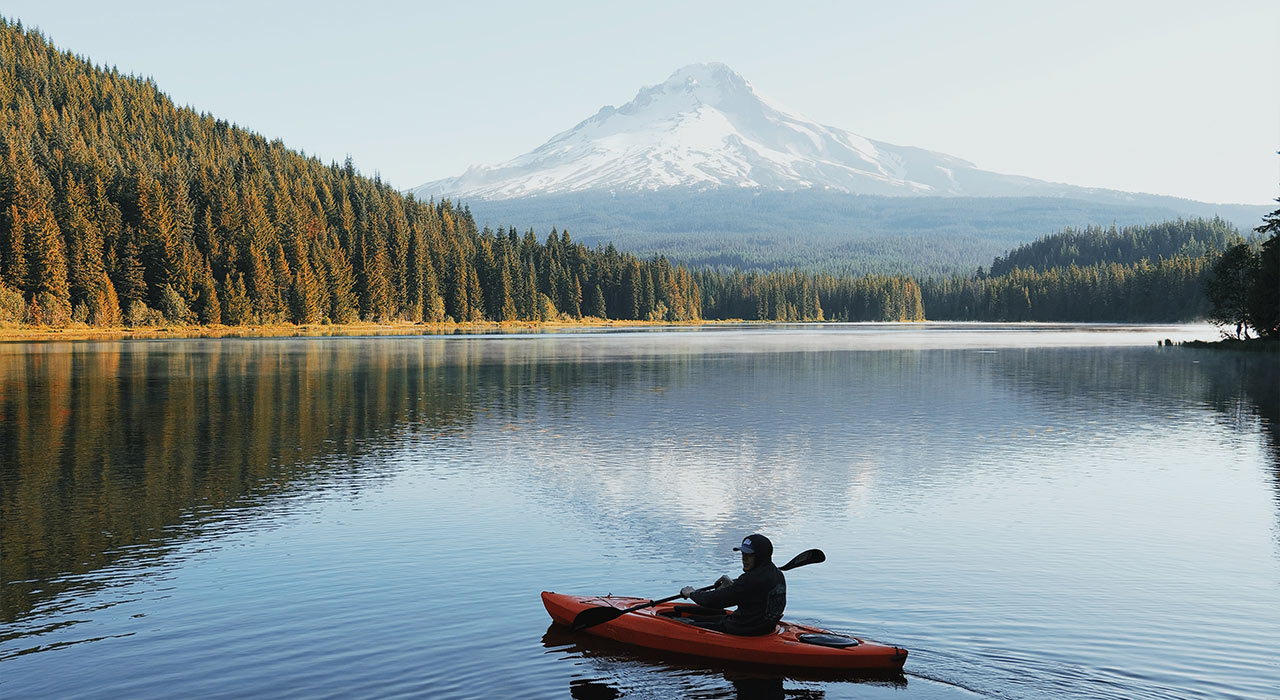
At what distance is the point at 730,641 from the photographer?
14.6m

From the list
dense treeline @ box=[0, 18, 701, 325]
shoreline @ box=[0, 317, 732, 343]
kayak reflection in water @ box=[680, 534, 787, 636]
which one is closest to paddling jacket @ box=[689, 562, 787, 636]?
kayak reflection in water @ box=[680, 534, 787, 636]

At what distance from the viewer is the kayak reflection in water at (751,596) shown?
14586mm

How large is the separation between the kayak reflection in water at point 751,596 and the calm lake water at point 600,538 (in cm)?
65

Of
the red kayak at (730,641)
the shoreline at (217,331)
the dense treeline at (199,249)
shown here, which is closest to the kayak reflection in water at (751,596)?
the red kayak at (730,641)

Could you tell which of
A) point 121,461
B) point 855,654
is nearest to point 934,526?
point 855,654

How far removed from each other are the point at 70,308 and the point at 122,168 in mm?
40401

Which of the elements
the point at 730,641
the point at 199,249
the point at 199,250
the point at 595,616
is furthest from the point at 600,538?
the point at 199,249

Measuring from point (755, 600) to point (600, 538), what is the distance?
710 centimetres

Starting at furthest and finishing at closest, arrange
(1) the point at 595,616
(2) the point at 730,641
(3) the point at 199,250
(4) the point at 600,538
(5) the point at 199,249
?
1. (5) the point at 199,249
2. (3) the point at 199,250
3. (4) the point at 600,538
4. (1) the point at 595,616
5. (2) the point at 730,641

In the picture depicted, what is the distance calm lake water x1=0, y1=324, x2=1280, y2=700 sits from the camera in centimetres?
1394

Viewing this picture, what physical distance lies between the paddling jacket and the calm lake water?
0.65 m

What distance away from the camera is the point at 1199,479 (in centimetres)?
2870

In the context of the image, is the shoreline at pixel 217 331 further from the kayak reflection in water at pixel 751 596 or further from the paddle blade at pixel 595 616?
the kayak reflection in water at pixel 751 596

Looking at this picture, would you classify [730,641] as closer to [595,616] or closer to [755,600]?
[755,600]
